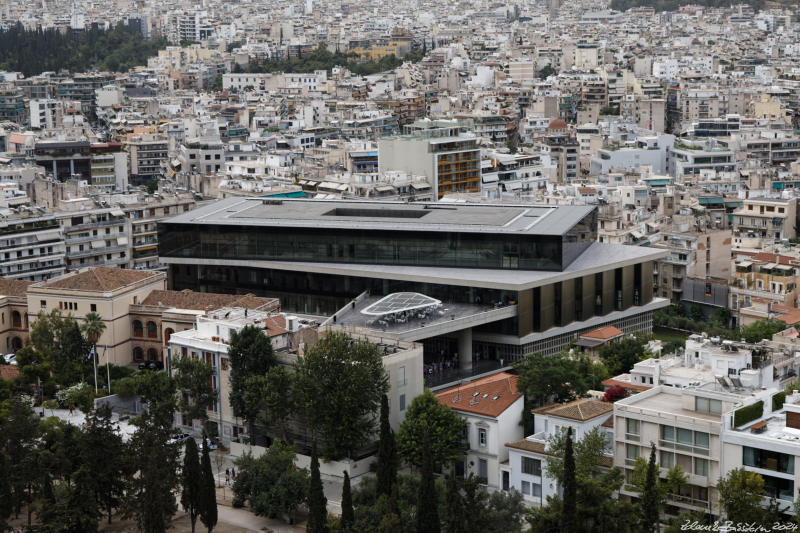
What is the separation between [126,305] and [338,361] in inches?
608

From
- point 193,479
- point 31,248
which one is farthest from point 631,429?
point 31,248

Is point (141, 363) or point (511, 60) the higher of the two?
point (511, 60)

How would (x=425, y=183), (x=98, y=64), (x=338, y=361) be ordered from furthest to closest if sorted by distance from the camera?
(x=98, y=64)
(x=425, y=183)
(x=338, y=361)

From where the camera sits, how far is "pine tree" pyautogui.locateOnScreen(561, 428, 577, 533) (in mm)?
34656

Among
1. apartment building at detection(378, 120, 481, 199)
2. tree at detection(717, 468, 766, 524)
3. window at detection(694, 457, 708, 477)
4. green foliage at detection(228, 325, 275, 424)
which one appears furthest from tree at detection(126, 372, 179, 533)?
apartment building at detection(378, 120, 481, 199)

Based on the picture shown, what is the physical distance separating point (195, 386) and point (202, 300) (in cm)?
926

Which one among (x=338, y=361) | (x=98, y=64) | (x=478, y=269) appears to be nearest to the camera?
(x=338, y=361)

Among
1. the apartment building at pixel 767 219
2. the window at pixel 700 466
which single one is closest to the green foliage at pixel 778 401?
the window at pixel 700 466

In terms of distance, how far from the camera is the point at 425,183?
82.2 m

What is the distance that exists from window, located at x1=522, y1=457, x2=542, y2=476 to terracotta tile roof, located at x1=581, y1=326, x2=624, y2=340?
45.7 ft

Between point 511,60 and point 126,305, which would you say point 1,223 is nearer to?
point 126,305

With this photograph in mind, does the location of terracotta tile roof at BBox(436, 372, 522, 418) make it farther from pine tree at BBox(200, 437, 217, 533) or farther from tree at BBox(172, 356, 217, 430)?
tree at BBox(172, 356, 217, 430)

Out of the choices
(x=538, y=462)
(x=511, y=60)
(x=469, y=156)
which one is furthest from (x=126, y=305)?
(x=511, y=60)

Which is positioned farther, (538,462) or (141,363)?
(141,363)
